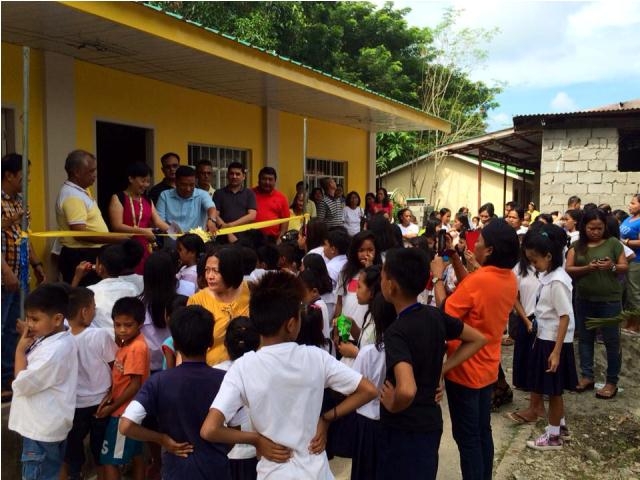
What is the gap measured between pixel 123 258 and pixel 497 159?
14603 mm

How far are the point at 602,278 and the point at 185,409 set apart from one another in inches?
165

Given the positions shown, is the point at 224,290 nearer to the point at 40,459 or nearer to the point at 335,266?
the point at 40,459

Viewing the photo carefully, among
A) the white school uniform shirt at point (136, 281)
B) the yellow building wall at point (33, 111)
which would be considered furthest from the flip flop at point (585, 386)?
the yellow building wall at point (33, 111)

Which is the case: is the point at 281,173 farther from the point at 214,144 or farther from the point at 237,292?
the point at 237,292

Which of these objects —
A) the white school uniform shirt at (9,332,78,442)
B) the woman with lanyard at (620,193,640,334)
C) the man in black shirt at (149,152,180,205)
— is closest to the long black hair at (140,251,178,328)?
the white school uniform shirt at (9,332,78,442)

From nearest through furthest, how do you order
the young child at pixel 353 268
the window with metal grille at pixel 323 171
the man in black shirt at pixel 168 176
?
the young child at pixel 353 268, the man in black shirt at pixel 168 176, the window with metal grille at pixel 323 171

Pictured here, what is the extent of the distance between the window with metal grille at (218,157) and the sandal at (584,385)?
527 cm

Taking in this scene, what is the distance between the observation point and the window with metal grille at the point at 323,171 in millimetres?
10742

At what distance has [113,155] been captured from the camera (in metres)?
8.36

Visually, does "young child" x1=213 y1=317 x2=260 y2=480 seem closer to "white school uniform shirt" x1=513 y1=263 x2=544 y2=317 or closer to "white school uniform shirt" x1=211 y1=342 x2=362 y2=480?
"white school uniform shirt" x1=211 y1=342 x2=362 y2=480

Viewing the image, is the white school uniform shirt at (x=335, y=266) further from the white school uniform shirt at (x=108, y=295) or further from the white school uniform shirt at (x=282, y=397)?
the white school uniform shirt at (x=282, y=397)

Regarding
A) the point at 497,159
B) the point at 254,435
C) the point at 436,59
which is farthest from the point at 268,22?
the point at 254,435

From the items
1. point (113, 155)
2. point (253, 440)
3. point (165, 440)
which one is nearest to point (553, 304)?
point (253, 440)

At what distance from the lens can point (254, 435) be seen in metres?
2.10
